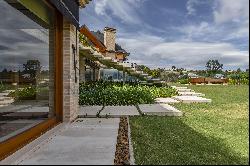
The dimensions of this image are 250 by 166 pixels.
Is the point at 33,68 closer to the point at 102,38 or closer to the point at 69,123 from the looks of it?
the point at 69,123

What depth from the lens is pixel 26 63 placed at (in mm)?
9695

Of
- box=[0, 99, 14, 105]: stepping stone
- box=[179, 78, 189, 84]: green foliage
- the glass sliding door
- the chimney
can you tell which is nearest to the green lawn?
the glass sliding door

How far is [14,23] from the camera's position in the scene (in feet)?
28.6

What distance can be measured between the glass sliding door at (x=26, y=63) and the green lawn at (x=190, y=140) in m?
2.16

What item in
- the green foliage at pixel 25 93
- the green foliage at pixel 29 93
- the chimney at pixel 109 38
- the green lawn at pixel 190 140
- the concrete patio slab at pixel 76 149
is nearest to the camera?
the concrete patio slab at pixel 76 149

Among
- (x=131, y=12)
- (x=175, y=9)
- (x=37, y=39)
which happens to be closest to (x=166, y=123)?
(x=37, y=39)

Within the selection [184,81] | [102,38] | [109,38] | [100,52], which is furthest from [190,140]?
[102,38]

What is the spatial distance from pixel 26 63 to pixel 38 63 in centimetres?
33

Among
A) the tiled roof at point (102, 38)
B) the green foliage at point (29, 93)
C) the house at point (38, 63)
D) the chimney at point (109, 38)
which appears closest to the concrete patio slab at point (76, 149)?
the house at point (38, 63)

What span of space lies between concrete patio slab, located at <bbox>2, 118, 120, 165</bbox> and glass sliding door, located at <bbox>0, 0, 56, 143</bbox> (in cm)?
92

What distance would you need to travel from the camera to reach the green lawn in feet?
16.4

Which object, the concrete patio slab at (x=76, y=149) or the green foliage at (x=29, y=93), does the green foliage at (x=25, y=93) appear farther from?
the concrete patio slab at (x=76, y=149)

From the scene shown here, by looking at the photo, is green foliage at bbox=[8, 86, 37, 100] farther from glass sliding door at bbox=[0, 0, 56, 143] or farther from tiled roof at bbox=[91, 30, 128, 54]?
tiled roof at bbox=[91, 30, 128, 54]

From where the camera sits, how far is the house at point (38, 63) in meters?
7.73
